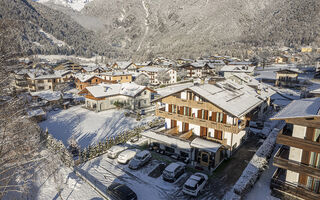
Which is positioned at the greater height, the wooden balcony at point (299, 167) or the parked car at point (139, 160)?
the wooden balcony at point (299, 167)

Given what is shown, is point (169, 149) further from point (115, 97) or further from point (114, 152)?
point (115, 97)

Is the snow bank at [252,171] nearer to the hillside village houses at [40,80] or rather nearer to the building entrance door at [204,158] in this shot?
the building entrance door at [204,158]

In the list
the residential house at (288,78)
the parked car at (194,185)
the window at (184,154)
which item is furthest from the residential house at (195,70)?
the parked car at (194,185)

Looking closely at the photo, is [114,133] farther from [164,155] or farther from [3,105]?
[3,105]

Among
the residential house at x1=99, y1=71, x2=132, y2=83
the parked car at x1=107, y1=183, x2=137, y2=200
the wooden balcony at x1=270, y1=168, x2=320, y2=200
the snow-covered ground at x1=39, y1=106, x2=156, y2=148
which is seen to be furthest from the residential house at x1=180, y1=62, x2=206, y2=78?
the parked car at x1=107, y1=183, x2=137, y2=200

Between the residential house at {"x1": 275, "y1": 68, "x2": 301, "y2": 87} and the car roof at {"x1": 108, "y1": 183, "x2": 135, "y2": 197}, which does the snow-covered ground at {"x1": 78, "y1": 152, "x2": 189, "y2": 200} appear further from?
the residential house at {"x1": 275, "y1": 68, "x2": 301, "y2": 87}

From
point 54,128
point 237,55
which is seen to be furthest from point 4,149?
point 237,55
